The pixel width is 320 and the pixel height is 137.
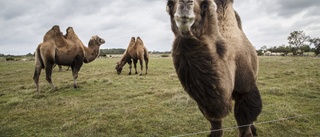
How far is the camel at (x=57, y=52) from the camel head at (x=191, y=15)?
7889mm

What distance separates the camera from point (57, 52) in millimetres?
9227

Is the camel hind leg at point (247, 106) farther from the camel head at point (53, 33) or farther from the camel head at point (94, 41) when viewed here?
the camel head at point (94, 41)

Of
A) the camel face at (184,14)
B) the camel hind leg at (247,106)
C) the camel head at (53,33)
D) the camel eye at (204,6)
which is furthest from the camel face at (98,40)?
the camel face at (184,14)

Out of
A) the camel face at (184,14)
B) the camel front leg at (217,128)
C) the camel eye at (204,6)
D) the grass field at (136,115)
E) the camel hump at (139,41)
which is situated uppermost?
the camel hump at (139,41)

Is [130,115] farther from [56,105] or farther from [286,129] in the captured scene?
[286,129]

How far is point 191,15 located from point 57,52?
854 centimetres

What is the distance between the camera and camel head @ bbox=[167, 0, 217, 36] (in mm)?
1952

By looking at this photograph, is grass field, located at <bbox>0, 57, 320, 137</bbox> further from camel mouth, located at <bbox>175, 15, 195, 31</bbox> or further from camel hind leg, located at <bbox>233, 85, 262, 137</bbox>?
camel mouth, located at <bbox>175, 15, 195, 31</bbox>

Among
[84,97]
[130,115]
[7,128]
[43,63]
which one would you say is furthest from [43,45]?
[130,115]

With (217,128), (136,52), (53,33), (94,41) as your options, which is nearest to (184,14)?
(217,128)

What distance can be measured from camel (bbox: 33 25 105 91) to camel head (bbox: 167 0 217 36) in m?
7.89

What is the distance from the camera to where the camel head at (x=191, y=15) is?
1952 mm

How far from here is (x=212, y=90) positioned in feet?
7.93

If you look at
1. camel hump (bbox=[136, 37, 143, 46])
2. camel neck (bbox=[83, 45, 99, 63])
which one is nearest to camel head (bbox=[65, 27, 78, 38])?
camel neck (bbox=[83, 45, 99, 63])
